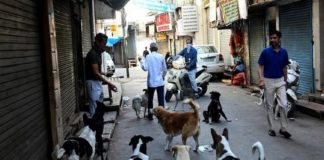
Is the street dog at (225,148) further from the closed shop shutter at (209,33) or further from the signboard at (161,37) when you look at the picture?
the signboard at (161,37)

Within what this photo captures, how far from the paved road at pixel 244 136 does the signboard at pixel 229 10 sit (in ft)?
18.0

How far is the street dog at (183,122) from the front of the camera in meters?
7.02

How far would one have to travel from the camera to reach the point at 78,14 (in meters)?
11.0

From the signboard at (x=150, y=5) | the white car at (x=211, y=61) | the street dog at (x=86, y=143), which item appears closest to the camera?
the street dog at (x=86, y=143)

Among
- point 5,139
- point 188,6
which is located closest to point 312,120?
point 5,139

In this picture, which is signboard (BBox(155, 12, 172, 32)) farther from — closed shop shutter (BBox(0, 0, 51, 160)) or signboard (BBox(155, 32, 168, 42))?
closed shop shutter (BBox(0, 0, 51, 160))

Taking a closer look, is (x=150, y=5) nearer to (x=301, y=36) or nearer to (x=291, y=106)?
Answer: (x=301, y=36)

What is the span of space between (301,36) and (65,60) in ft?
25.8

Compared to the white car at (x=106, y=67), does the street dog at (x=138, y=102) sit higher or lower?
lower

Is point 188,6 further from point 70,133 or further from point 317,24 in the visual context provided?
→ point 70,133

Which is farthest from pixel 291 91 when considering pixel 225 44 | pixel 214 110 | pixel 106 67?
pixel 106 67

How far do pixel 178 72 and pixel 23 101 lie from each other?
1008cm

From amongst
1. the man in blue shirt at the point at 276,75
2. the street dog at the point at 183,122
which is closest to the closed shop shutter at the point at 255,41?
the man in blue shirt at the point at 276,75

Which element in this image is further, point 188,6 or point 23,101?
point 188,6
